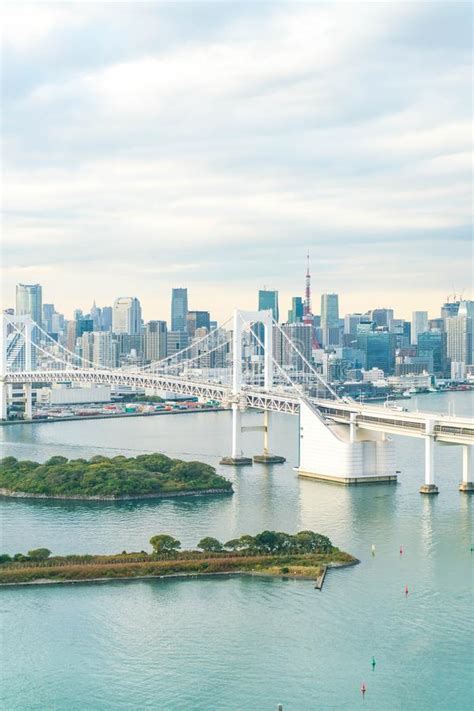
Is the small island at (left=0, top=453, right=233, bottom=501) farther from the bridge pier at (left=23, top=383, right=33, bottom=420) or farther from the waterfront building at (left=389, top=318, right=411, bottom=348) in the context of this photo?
the waterfront building at (left=389, top=318, right=411, bottom=348)

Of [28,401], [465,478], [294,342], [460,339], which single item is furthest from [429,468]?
[460,339]

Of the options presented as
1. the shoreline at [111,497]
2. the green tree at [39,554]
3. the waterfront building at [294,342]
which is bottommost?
the green tree at [39,554]

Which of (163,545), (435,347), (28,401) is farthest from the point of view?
(435,347)

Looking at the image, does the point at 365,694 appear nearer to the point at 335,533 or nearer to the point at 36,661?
the point at 36,661

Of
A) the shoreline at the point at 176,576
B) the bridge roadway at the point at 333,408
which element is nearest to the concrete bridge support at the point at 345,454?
the bridge roadway at the point at 333,408

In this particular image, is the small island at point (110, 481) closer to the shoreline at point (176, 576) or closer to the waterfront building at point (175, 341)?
the shoreline at point (176, 576)

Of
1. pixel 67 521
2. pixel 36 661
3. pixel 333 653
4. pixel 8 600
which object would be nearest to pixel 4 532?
pixel 67 521

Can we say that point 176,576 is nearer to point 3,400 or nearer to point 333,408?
point 333,408
